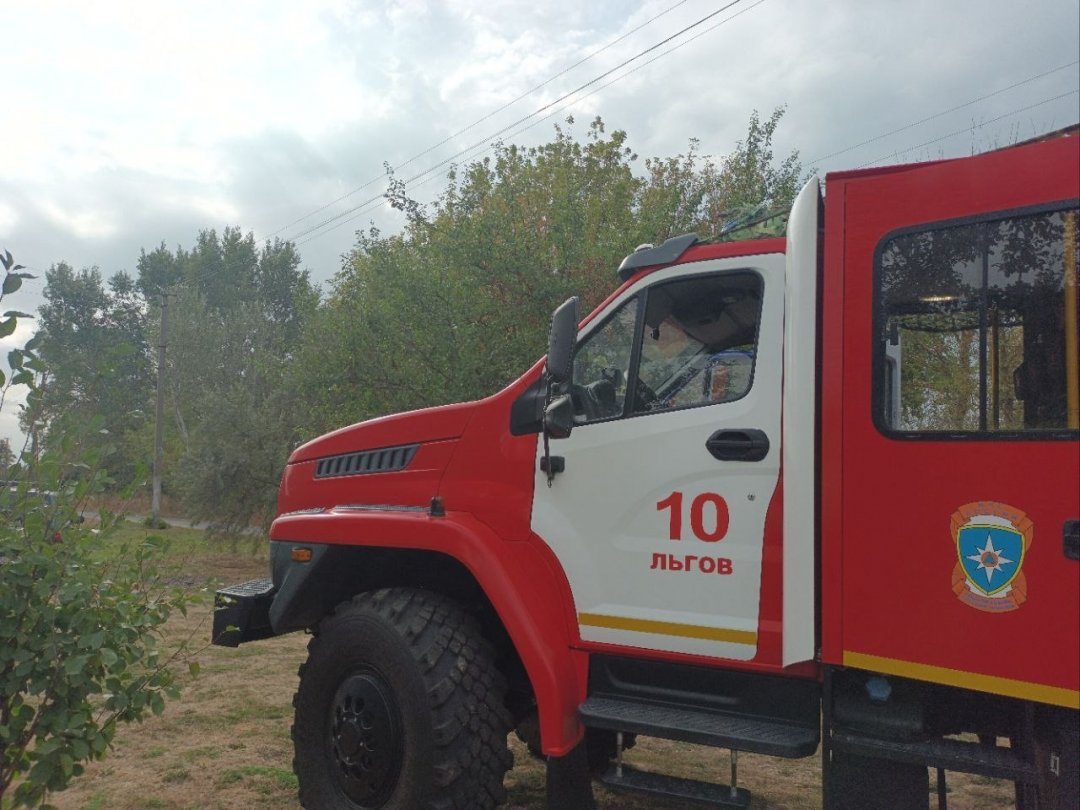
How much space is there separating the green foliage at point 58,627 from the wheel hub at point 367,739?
0.77m

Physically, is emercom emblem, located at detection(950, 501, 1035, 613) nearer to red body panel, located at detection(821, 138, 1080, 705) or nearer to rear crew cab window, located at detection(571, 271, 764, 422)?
red body panel, located at detection(821, 138, 1080, 705)

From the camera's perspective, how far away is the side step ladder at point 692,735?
10.4 ft

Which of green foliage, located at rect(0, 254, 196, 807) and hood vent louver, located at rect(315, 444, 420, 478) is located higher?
hood vent louver, located at rect(315, 444, 420, 478)

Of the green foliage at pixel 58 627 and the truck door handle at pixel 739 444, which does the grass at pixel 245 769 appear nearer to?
the green foliage at pixel 58 627

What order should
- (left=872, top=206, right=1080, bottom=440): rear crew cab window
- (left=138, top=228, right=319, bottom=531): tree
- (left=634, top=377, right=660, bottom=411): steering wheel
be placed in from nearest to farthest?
(left=872, top=206, right=1080, bottom=440): rear crew cab window < (left=634, top=377, right=660, bottom=411): steering wheel < (left=138, top=228, right=319, bottom=531): tree

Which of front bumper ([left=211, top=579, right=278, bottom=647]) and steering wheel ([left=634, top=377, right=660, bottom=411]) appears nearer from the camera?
steering wheel ([left=634, top=377, right=660, bottom=411])

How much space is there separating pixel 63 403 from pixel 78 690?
1.12 meters

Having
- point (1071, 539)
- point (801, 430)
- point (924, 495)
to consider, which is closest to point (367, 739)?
point (801, 430)

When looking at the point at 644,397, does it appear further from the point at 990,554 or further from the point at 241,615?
the point at 241,615

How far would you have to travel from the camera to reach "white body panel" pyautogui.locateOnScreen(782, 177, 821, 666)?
122 inches

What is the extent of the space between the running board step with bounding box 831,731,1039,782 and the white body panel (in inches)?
12.6

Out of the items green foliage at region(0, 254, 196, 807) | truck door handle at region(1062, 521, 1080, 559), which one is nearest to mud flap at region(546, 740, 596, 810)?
green foliage at region(0, 254, 196, 807)

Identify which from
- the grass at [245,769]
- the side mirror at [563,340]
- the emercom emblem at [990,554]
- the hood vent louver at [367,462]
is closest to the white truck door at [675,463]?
the side mirror at [563,340]

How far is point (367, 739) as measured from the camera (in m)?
3.92
